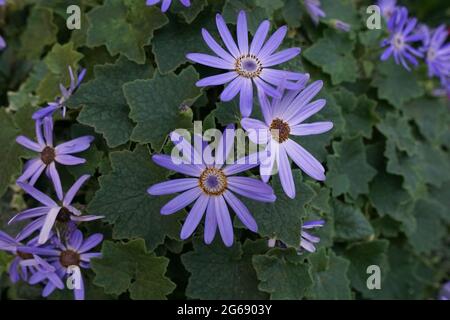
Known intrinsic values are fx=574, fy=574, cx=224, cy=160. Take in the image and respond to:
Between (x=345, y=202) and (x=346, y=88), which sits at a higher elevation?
(x=346, y=88)

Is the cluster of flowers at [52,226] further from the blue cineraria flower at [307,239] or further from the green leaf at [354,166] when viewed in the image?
the green leaf at [354,166]

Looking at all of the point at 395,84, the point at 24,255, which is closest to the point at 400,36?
the point at 395,84

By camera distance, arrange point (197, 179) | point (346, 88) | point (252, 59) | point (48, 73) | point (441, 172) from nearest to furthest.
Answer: point (197, 179) < point (252, 59) < point (48, 73) < point (346, 88) < point (441, 172)

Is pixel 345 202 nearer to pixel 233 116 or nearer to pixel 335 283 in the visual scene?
pixel 335 283

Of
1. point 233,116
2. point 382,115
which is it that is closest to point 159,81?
point 233,116

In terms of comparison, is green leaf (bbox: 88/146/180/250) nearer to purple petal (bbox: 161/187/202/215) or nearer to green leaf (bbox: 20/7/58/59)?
purple petal (bbox: 161/187/202/215)

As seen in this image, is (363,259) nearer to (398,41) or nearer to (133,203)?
(398,41)

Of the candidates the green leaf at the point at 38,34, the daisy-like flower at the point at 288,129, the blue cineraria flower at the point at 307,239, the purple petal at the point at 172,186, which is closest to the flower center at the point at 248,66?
the daisy-like flower at the point at 288,129
